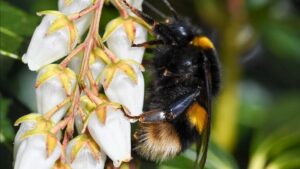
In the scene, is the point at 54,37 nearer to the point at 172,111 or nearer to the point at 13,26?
the point at 172,111

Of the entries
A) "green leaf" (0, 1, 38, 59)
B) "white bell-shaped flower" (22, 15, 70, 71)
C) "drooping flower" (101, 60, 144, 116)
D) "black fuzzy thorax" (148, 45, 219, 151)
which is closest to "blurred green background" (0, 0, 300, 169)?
"green leaf" (0, 1, 38, 59)

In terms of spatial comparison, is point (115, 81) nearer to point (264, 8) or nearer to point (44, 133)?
point (44, 133)

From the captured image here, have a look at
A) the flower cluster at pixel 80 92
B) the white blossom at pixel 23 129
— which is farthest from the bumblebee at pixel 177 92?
the white blossom at pixel 23 129

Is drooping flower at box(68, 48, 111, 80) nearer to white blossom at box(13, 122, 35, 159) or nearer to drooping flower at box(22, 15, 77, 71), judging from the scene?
drooping flower at box(22, 15, 77, 71)

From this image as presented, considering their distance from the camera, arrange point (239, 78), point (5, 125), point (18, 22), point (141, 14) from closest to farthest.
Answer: point (141, 14)
point (5, 125)
point (18, 22)
point (239, 78)

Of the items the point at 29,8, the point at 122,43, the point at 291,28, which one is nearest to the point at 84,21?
the point at 122,43

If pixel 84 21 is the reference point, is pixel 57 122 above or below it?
below

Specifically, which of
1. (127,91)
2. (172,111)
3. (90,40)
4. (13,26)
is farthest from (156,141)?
(13,26)
